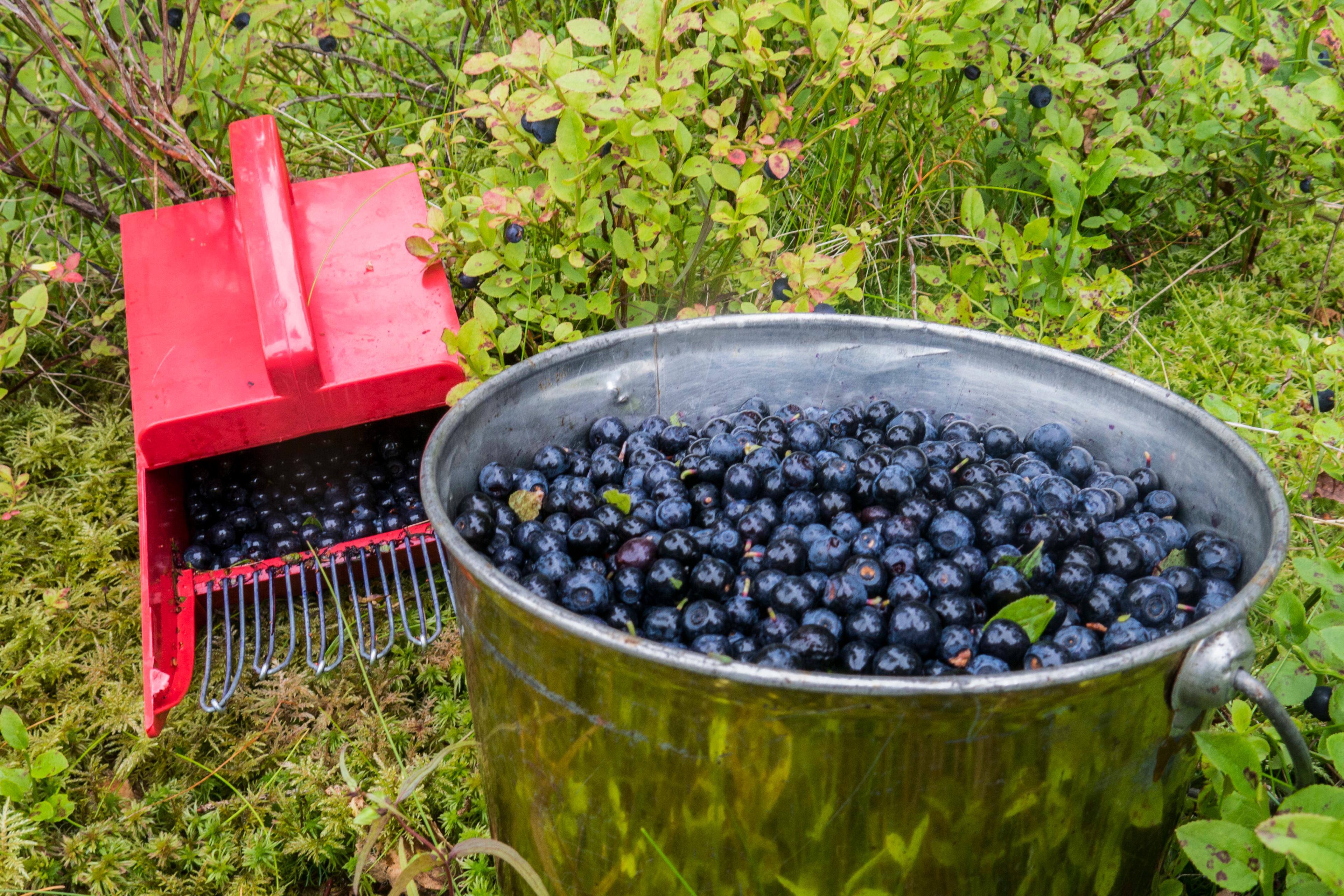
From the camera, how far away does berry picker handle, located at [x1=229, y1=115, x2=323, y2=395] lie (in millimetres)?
1872

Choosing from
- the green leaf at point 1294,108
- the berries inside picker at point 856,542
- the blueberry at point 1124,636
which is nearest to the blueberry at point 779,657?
the berries inside picker at point 856,542

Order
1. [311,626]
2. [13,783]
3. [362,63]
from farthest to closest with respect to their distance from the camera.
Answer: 1. [362,63]
2. [311,626]
3. [13,783]

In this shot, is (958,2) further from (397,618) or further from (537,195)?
(397,618)

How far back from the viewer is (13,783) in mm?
1730

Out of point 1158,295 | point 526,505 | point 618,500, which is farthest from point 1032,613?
point 1158,295

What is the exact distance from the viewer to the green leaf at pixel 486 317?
1.90 metres

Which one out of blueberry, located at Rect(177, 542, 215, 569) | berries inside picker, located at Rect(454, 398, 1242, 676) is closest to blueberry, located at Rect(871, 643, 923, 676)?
berries inside picker, located at Rect(454, 398, 1242, 676)

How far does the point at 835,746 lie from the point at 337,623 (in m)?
1.58

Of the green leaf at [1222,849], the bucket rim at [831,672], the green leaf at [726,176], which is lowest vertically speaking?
the green leaf at [1222,849]

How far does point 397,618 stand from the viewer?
7.41 feet

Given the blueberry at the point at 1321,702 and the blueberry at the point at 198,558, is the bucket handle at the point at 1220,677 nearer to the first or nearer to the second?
the blueberry at the point at 1321,702

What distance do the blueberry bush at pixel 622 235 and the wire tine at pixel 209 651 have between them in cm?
10

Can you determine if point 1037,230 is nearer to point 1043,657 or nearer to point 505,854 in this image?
point 1043,657

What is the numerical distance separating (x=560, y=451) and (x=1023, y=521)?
0.74m
